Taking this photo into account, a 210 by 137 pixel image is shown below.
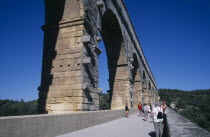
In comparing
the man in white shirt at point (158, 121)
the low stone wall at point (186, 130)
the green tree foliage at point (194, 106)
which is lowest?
the green tree foliage at point (194, 106)

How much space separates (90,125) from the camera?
4.84 metres

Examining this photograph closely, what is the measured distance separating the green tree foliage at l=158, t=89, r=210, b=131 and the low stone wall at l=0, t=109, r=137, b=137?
4024 cm

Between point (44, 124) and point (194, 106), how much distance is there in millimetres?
78270

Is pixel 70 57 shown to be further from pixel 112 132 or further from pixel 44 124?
pixel 44 124

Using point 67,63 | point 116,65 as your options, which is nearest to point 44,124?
point 67,63

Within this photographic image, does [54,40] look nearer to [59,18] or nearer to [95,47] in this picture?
[59,18]

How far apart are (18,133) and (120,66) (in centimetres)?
1032

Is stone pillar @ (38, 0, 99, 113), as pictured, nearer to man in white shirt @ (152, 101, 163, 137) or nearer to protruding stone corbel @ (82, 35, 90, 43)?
protruding stone corbel @ (82, 35, 90, 43)

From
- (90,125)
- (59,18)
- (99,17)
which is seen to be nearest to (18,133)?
(90,125)

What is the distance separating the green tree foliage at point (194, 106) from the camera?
42291mm

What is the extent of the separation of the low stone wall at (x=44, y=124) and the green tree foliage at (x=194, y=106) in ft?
132

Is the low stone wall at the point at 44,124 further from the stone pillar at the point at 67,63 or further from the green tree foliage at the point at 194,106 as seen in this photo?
the green tree foliage at the point at 194,106

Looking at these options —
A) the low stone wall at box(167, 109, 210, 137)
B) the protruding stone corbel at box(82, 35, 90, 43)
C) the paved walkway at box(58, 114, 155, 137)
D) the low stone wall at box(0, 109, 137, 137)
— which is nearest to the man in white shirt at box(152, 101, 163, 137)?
the paved walkway at box(58, 114, 155, 137)

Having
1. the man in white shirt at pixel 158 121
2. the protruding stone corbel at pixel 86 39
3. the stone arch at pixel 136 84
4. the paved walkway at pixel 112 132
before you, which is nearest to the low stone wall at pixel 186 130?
the man in white shirt at pixel 158 121
